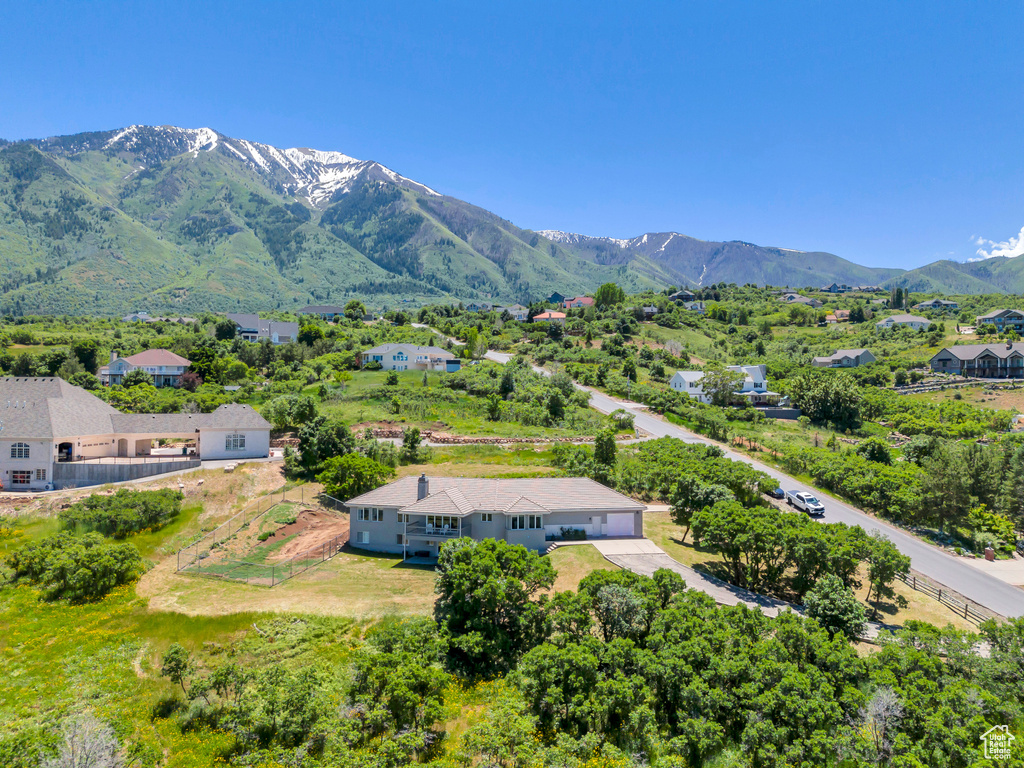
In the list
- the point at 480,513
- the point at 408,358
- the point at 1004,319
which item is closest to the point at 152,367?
the point at 408,358

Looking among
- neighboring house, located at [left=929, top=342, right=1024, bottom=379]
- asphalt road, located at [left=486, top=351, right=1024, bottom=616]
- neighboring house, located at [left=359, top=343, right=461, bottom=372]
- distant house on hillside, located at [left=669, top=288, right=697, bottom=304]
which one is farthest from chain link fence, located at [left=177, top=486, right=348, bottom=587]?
distant house on hillside, located at [left=669, top=288, right=697, bottom=304]

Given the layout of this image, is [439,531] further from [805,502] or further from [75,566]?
[805,502]

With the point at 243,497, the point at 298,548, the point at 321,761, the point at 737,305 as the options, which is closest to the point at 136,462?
the point at 243,497

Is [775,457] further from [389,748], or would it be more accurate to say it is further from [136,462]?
[136,462]

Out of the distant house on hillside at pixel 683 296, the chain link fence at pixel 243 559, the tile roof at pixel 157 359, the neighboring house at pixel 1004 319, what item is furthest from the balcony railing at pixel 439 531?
the distant house on hillside at pixel 683 296

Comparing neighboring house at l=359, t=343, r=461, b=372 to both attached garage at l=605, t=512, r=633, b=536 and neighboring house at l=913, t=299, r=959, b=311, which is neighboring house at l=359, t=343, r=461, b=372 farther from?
neighboring house at l=913, t=299, r=959, b=311

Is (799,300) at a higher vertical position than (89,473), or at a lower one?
higher

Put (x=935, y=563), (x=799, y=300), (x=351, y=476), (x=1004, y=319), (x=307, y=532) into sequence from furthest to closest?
(x=799, y=300) → (x=1004, y=319) → (x=351, y=476) → (x=307, y=532) → (x=935, y=563)

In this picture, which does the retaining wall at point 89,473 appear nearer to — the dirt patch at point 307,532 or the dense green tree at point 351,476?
the dirt patch at point 307,532
